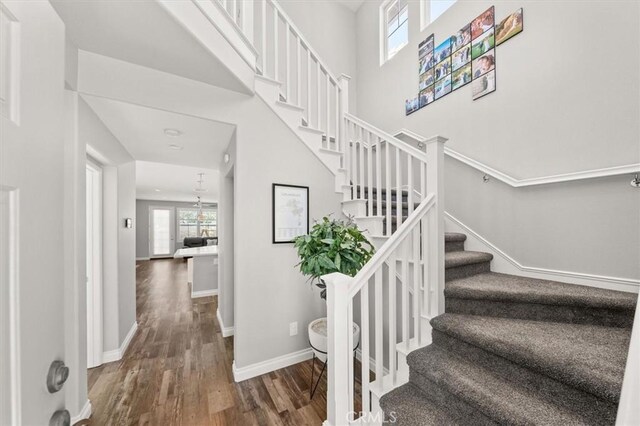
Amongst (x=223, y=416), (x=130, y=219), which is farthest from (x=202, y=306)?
(x=223, y=416)

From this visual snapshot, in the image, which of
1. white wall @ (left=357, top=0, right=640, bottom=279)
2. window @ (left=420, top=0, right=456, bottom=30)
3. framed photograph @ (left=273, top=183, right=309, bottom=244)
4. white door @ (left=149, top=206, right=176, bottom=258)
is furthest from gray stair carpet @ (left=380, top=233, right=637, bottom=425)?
white door @ (left=149, top=206, right=176, bottom=258)

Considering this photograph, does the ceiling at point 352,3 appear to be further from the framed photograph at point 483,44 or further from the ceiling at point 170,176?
the ceiling at point 170,176

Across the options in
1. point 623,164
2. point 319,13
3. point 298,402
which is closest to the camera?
point 623,164

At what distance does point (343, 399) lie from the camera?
1332 mm

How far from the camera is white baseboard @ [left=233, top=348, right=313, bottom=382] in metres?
2.09

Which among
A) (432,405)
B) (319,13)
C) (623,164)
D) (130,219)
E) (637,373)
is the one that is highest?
(319,13)

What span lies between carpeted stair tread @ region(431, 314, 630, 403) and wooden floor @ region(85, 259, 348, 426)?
1202 millimetres

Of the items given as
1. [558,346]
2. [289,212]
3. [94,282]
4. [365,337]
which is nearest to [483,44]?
[289,212]

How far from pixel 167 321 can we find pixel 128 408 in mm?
1756

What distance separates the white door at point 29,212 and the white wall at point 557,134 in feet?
9.11

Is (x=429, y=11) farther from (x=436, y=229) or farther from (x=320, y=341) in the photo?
(x=320, y=341)

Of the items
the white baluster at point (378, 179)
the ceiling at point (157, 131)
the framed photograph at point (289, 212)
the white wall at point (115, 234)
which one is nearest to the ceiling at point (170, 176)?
the ceiling at point (157, 131)

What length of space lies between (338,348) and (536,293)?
4.22 feet

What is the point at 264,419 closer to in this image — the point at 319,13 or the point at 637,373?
the point at 637,373
